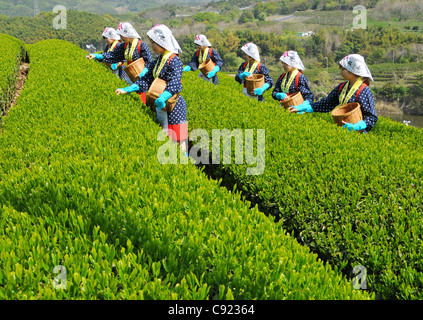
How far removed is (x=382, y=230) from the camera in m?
3.05

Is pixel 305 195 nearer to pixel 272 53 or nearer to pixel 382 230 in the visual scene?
pixel 382 230

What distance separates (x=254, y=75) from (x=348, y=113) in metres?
3.52

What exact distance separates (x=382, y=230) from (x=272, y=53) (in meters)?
118

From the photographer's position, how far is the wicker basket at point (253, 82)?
7766 millimetres

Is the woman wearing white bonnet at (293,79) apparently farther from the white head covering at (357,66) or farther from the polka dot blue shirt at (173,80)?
the polka dot blue shirt at (173,80)

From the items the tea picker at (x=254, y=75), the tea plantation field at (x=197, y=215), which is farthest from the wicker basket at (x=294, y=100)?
the tea picker at (x=254, y=75)

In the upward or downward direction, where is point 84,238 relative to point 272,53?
upward

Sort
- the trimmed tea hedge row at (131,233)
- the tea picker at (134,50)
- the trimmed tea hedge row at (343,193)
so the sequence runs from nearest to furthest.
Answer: the trimmed tea hedge row at (131,233)
the trimmed tea hedge row at (343,193)
the tea picker at (134,50)

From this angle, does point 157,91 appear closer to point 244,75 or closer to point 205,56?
point 244,75

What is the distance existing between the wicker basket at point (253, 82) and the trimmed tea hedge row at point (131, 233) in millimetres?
3991

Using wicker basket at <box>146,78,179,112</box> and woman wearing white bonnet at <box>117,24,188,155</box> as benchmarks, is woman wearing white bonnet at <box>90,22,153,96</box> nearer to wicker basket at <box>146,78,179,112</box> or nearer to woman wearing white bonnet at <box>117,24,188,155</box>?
woman wearing white bonnet at <box>117,24,188,155</box>

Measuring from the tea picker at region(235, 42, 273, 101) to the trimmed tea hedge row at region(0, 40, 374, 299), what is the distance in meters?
4.01

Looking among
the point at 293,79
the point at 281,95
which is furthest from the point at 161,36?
the point at 293,79
